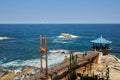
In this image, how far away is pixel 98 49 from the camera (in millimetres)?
46531

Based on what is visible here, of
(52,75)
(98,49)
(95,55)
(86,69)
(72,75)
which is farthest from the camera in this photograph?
(98,49)

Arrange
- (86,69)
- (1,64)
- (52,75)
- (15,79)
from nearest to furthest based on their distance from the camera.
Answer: (52,75) → (15,79) → (86,69) → (1,64)

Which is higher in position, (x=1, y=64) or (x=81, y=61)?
(x=81, y=61)

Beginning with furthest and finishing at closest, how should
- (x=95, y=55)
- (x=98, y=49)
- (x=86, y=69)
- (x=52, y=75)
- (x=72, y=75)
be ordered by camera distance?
(x=98, y=49)
(x=95, y=55)
(x=86, y=69)
(x=52, y=75)
(x=72, y=75)

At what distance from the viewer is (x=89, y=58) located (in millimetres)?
39562

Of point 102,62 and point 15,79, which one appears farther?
point 102,62

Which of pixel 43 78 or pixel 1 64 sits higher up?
pixel 43 78

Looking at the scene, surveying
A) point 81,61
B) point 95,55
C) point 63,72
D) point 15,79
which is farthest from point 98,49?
point 15,79

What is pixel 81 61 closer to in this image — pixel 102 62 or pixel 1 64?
pixel 102 62

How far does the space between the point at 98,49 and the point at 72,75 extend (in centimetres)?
2022

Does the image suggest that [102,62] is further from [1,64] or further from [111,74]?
[1,64]

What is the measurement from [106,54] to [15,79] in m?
20.7

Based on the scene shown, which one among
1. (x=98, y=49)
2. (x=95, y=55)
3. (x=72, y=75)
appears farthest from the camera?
(x=98, y=49)

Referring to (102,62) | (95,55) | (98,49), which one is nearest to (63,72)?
(95,55)
